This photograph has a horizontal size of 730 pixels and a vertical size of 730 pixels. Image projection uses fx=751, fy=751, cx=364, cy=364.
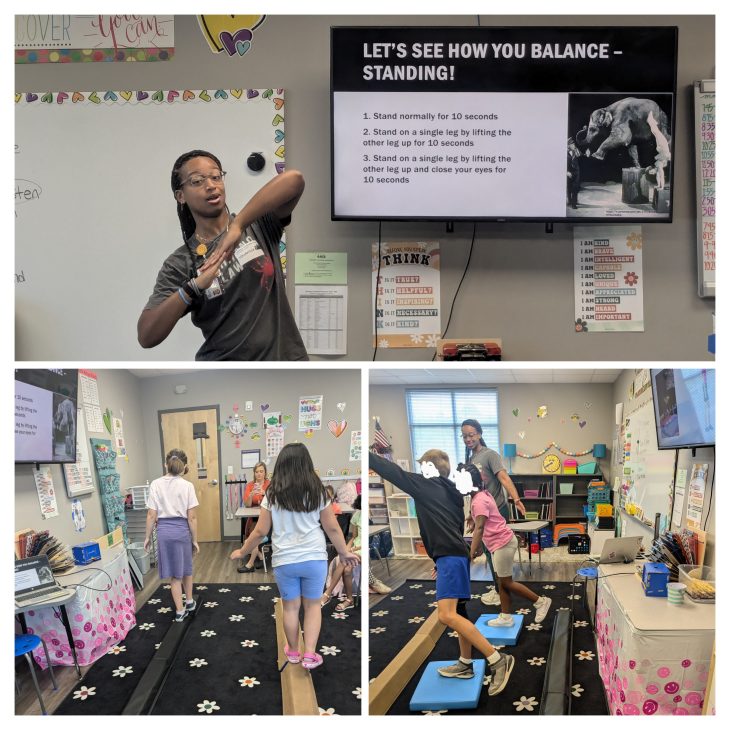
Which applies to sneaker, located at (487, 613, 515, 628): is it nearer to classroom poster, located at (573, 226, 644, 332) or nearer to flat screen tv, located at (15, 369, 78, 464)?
flat screen tv, located at (15, 369, 78, 464)

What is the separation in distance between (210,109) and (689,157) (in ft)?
5.63

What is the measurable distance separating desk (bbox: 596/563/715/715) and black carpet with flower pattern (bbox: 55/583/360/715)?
0.50 m

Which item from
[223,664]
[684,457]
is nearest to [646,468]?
[684,457]

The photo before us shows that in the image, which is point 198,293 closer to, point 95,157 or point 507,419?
point 95,157

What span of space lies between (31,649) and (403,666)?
0.73 metres

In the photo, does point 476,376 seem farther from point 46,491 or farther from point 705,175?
point 705,175

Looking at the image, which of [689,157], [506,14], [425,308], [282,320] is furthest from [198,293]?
[689,157]

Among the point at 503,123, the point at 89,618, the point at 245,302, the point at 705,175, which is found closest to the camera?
the point at 89,618

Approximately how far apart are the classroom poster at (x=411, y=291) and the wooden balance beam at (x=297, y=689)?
1.38 meters

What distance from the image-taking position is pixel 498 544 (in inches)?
60.2

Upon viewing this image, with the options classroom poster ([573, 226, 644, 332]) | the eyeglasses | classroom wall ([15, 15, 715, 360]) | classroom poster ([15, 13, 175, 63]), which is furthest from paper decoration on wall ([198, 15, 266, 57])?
Result: classroom poster ([573, 226, 644, 332])

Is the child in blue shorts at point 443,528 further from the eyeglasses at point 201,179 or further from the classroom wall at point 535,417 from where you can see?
the eyeglasses at point 201,179

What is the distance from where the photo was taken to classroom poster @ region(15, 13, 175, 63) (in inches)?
107

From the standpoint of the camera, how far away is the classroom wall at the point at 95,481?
1523 mm
